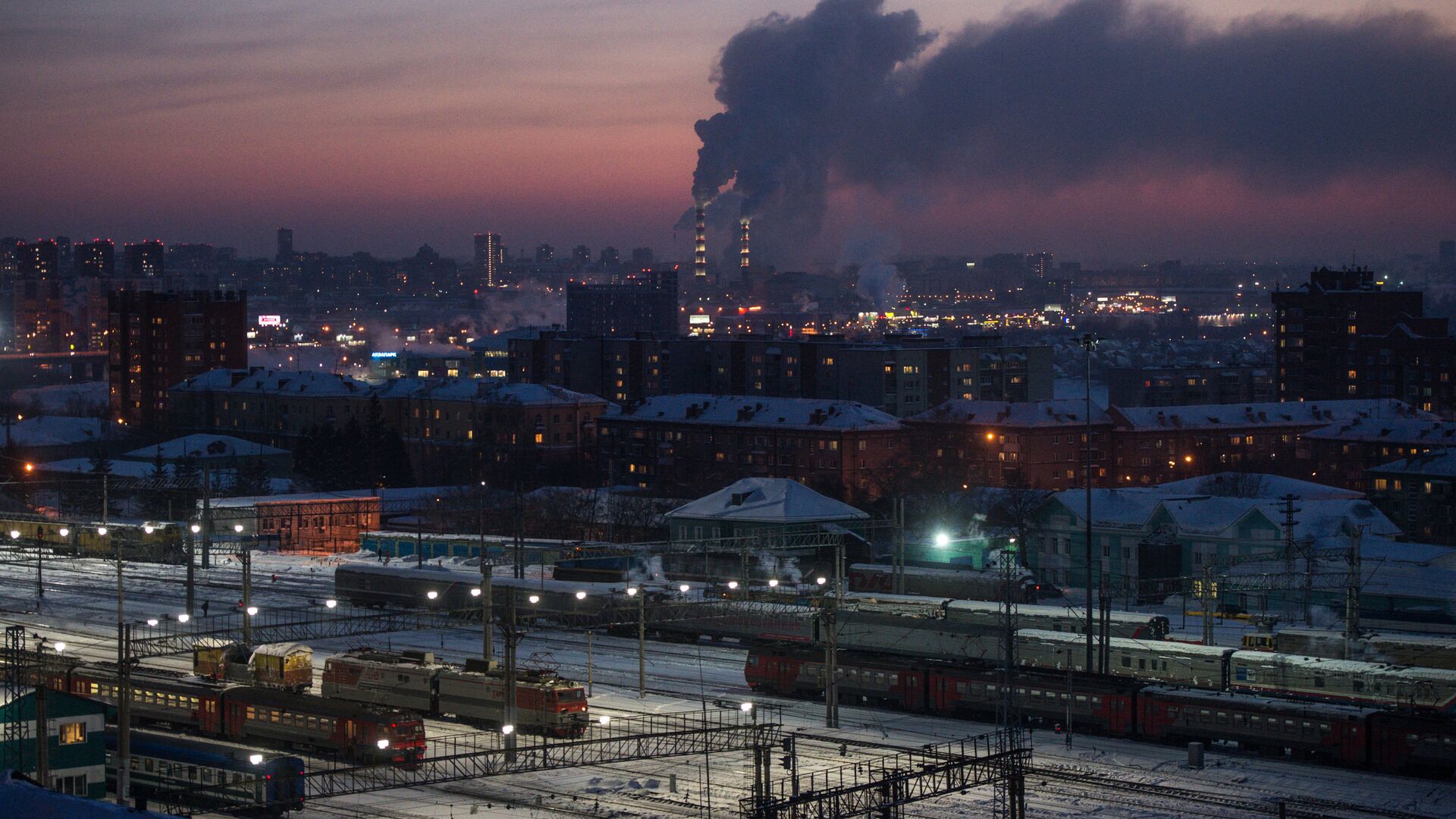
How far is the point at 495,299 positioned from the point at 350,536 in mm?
130082

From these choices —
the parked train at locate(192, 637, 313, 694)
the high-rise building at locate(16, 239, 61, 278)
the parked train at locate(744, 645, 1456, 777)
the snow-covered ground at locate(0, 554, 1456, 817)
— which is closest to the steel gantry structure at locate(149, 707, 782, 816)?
the snow-covered ground at locate(0, 554, 1456, 817)

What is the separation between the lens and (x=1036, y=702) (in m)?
22.5

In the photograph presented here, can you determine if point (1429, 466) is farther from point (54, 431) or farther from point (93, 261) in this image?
point (93, 261)

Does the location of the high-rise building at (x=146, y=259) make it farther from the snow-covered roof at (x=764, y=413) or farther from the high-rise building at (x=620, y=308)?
the snow-covered roof at (x=764, y=413)

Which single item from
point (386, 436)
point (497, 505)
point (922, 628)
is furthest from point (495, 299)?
point (922, 628)

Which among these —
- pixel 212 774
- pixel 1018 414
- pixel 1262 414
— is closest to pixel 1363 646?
pixel 212 774

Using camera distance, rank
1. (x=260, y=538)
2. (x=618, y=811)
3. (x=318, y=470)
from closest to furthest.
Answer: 1. (x=618, y=811)
2. (x=260, y=538)
3. (x=318, y=470)

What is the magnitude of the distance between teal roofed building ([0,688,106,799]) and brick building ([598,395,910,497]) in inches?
1307

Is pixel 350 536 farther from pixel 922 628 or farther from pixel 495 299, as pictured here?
pixel 495 299

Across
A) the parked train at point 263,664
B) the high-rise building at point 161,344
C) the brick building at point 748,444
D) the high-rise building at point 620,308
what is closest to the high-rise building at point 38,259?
the high-rise building at point 620,308

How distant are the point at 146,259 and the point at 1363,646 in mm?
178283

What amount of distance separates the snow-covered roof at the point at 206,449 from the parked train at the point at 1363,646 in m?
37.1

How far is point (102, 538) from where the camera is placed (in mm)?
37969

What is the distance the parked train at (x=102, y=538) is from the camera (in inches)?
1421
